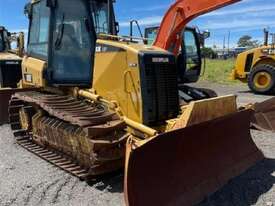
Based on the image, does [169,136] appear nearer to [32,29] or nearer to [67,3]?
[67,3]

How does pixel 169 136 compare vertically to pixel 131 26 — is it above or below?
below

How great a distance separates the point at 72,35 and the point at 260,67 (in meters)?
10.6

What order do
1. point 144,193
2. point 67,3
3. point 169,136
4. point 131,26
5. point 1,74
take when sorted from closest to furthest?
point 144,193, point 169,136, point 67,3, point 131,26, point 1,74

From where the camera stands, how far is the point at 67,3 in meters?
6.64

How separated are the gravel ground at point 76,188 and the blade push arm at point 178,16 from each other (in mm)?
2456

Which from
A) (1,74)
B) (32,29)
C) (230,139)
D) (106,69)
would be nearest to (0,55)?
(1,74)

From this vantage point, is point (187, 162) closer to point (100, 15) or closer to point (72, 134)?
point (72, 134)

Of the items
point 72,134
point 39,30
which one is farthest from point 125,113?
point 39,30

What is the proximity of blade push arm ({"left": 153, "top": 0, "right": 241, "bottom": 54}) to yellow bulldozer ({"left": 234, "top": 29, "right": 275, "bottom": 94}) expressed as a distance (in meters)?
9.02

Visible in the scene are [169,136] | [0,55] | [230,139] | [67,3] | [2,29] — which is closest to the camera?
[169,136]

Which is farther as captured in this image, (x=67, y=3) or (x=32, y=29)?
(x=32, y=29)

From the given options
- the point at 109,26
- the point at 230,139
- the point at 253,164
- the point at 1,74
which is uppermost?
the point at 109,26

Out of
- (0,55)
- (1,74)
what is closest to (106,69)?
(1,74)

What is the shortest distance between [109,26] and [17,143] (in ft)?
8.89
